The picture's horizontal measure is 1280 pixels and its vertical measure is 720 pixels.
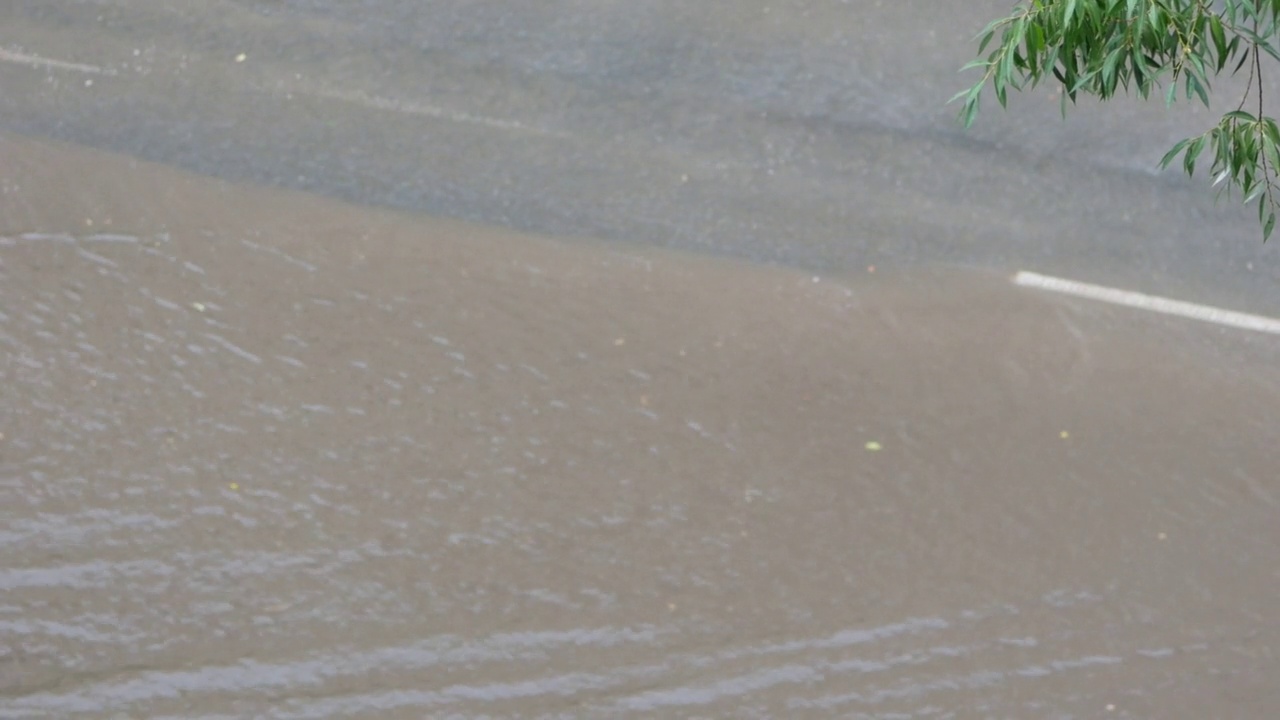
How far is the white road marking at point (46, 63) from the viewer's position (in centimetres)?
708

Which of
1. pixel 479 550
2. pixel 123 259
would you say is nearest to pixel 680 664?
pixel 479 550

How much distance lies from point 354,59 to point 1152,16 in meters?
4.98

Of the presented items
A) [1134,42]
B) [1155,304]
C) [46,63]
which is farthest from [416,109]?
[1134,42]

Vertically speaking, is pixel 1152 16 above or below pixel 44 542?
above

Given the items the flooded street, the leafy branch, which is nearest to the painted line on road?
the flooded street

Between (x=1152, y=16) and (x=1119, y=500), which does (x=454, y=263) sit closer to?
(x=1119, y=500)

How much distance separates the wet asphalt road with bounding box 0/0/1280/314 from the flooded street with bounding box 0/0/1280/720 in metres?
0.02

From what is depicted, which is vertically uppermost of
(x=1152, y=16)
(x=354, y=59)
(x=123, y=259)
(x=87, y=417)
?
(x=1152, y=16)

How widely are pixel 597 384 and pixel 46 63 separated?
134 inches

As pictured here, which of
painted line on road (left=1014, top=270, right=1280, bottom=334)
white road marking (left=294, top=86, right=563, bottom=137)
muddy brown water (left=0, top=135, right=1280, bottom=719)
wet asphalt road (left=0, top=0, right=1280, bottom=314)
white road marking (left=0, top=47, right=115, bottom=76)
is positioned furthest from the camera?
white road marking (left=0, top=47, right=115, bottom=76)

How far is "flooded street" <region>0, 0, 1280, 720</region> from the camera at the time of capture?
469cm

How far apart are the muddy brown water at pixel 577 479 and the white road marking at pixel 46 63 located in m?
0.58

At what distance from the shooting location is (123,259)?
611cm

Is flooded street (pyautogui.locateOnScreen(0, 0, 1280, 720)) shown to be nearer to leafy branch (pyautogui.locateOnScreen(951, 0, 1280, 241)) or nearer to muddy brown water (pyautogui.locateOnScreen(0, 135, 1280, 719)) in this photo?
muddy brown water (pyautogui.locateOnScreen(0, 135, 1280, 719))
